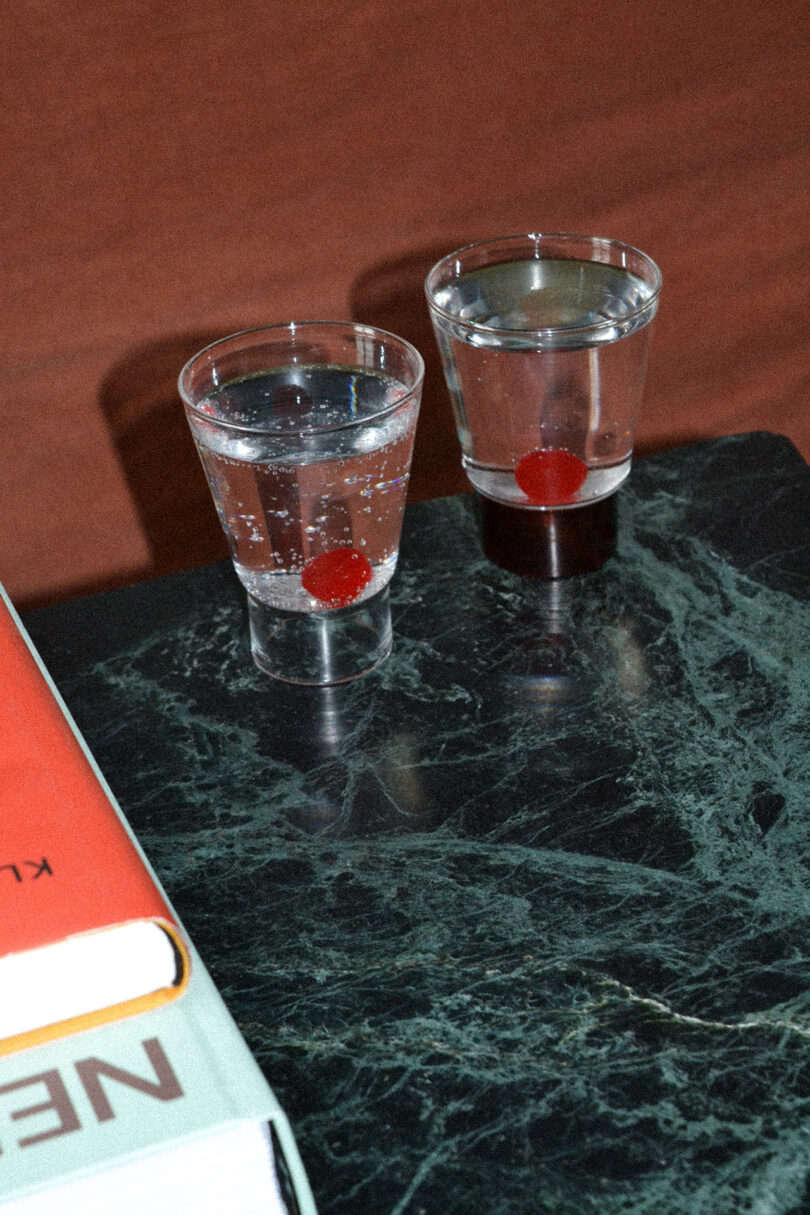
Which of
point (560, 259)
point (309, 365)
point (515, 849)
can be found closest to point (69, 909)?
point (515, 849)

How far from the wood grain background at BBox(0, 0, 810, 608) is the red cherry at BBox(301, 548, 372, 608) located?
0.57m

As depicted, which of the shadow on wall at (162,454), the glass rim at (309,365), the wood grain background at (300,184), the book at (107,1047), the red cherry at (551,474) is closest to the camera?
the book at (107,1047)

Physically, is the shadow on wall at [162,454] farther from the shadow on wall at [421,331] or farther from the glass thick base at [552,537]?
the glass thick base at [552,537]

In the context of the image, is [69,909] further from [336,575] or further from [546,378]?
[546,378]

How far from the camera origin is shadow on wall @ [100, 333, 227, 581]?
125cm

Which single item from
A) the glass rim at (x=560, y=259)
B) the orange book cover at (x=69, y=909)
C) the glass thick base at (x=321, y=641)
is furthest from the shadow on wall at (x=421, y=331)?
the orange book cover at (x=69, y=909)

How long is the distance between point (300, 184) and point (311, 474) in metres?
0.59

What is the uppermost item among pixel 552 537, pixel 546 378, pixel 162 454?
pixel 546 378

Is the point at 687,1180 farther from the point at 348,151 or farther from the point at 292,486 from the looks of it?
the point at 348,151

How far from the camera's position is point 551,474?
0.81 meters

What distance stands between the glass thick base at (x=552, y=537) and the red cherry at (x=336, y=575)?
5.2 inches

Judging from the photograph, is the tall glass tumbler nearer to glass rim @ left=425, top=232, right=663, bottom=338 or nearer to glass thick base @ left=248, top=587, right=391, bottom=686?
glass rim @ left=425, top=232, right=663, bottom=338

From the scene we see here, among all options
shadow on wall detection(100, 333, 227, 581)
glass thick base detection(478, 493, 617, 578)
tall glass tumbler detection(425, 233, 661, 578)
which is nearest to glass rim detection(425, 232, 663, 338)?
tall glass tumbler detection(425, 233, 661, 578)

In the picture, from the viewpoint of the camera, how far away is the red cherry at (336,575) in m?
0.74
